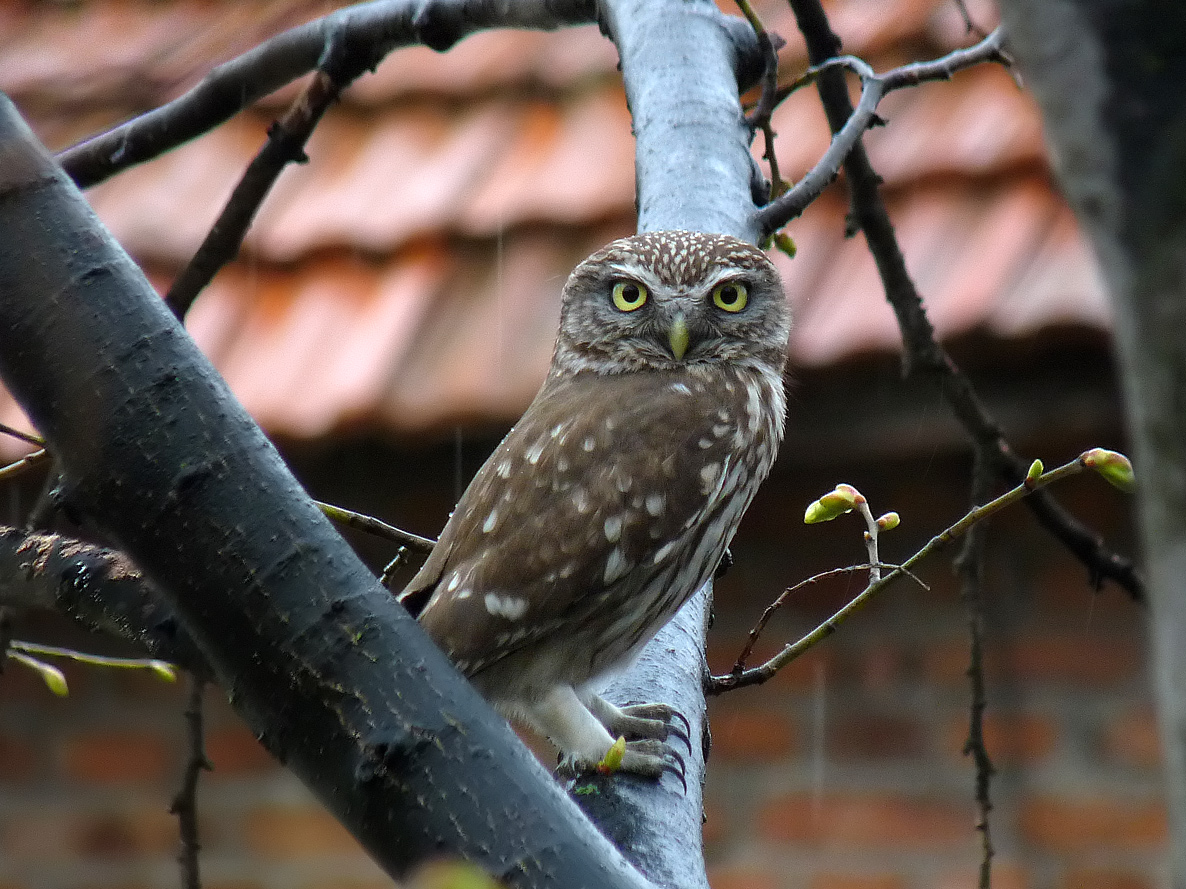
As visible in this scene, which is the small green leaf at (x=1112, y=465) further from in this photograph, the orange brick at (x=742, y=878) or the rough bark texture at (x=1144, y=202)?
the orange brick at (x=742, y=878)

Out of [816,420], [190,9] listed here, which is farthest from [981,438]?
[190,9]

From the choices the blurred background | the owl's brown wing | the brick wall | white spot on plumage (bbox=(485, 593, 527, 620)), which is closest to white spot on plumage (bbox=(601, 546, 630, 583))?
the owl's brown wing

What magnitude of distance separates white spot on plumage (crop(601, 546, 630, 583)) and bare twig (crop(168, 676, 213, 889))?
0.56m

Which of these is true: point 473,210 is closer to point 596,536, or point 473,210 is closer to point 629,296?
point 629,296

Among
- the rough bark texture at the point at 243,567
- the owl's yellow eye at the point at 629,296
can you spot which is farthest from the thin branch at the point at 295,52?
the rough bark texture at the point at 243,567

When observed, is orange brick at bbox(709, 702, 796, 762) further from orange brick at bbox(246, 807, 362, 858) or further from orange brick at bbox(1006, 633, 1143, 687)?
orange brick at bbox(246, 807, 362, 858)

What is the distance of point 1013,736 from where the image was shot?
12.3 ft

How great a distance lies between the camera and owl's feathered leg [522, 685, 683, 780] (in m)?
1.72

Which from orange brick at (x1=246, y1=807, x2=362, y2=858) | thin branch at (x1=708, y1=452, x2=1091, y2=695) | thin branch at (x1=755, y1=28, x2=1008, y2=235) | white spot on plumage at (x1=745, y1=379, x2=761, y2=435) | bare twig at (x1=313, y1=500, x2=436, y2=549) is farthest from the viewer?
orange brick at (x1=246, y1=807, x2=362, y2=858)

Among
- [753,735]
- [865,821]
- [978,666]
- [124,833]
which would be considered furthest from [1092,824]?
[124,833]

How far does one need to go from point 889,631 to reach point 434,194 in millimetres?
1744

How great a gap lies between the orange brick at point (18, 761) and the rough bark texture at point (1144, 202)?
447cm

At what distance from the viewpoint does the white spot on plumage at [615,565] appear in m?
1.98

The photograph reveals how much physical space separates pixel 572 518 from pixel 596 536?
1.6 inches
